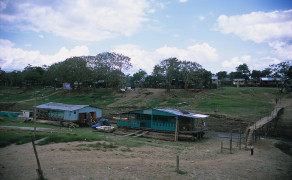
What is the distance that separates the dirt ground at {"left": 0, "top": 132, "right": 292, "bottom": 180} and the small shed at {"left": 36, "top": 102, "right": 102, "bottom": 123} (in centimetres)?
1585

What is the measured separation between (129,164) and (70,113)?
20968 millimetres

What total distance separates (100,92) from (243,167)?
58.8 meters

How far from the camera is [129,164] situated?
514 inches

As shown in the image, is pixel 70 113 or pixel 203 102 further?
pixel 203 102

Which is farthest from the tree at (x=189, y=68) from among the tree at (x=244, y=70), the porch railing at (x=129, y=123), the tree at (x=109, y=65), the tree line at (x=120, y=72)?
the tree at (x=244, y=70)

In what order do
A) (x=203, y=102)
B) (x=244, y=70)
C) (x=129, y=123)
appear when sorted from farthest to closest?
(x=244, y=70) < (x=203, y=102) < (x=129, y=123)

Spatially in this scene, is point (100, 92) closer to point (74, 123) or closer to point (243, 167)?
point (74, 123)

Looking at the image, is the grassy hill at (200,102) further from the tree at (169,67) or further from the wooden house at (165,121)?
the wooden house at (165,121)

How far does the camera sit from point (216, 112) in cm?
3791

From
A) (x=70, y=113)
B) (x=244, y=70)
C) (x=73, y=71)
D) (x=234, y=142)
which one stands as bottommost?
(x=234, y=142)

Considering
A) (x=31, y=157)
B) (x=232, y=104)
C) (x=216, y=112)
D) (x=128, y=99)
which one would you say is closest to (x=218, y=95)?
(x=232, y=104)

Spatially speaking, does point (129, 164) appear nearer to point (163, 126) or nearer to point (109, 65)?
point (163, 126)

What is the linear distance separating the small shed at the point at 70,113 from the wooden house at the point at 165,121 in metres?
7.46

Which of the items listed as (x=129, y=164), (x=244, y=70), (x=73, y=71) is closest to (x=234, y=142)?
(x=129, y=164)
